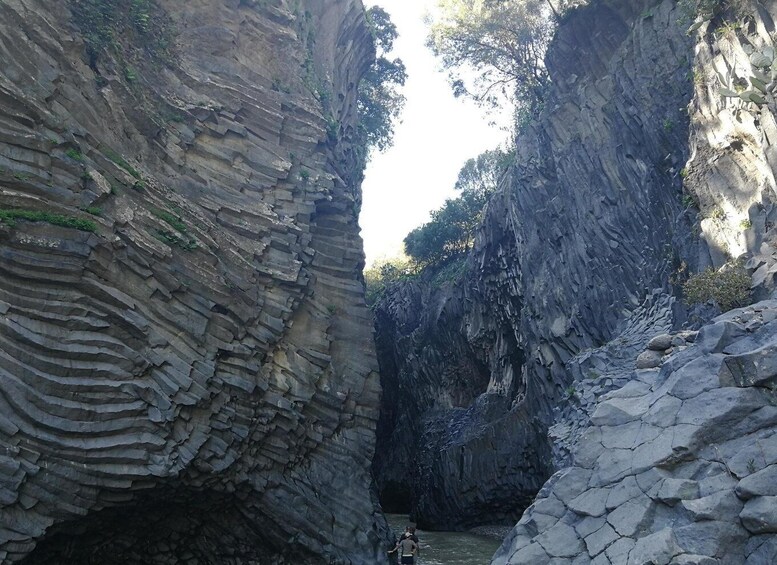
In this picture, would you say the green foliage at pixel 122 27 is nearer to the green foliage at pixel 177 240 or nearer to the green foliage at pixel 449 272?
the green foliage at pixel 177 240

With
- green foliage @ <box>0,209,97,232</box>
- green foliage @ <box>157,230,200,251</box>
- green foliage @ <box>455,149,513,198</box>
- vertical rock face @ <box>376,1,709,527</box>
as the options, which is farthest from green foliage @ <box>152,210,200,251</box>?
green foliage @ <box>455,149,513,198</box>

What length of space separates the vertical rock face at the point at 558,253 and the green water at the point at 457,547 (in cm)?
112

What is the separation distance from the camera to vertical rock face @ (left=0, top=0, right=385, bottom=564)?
13570mm

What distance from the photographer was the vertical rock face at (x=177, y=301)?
13570 millimetres

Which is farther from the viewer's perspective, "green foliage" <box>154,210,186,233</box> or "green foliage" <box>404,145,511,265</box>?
"green foliage" <box>404,145,511,265</box>

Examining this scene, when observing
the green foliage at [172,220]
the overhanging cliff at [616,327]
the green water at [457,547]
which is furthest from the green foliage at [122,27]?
the green water at [457,547]

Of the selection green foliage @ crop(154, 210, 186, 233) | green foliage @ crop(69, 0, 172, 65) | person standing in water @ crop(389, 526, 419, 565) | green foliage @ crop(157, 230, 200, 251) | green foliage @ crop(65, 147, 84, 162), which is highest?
green foliage @ crop(69, 0, 172, 65)

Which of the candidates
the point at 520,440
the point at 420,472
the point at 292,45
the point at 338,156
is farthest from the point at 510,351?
the point at 292,45

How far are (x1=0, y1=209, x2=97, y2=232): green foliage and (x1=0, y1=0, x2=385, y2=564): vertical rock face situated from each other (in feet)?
0.19

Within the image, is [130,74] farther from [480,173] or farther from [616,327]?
[480,173]

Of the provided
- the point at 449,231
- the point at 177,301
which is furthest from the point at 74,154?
the point at 449,231

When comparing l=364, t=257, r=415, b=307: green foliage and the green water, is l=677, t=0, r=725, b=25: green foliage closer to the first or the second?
the green water

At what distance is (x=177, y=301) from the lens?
1628 cm

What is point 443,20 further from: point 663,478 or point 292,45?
point 663,478
